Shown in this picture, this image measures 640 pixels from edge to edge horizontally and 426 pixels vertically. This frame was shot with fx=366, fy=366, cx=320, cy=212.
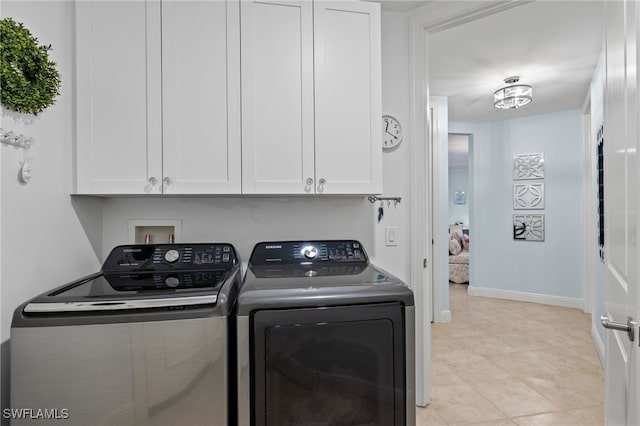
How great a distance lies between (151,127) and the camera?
1623 millimetres

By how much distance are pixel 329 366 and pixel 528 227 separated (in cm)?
443

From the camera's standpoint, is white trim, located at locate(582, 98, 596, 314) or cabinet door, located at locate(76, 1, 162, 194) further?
white trim, located at locate(582, 98, 596, 314)

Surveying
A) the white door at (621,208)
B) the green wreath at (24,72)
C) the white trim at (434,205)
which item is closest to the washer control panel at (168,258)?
the green wreath at (24,72)

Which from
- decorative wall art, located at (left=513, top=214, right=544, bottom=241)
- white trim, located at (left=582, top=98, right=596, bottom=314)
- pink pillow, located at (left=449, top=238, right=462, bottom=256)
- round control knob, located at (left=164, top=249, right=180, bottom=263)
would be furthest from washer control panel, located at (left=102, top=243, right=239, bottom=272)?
pink pillow, located at (left=449, top=238, right=462, bottom=256)

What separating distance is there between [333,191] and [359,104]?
444 mm

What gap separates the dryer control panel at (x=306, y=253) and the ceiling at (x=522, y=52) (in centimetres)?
140

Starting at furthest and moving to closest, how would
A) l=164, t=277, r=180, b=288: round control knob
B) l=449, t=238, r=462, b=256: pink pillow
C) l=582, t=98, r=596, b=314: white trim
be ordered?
l=449, t=238, r=462, b=256: pink pillow, l=582, t=98, r=596, b=314: white trim, l=164, t=277, r=180, b=288: round control knob

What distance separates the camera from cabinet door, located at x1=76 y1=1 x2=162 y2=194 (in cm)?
158

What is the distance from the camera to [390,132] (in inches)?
85.1

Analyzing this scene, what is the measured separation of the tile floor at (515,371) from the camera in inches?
85.8

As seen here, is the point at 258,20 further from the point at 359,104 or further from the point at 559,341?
the point at 559,341

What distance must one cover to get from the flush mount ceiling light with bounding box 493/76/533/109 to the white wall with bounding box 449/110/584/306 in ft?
4.46

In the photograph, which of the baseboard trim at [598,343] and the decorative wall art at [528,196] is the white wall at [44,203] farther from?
the decorative wall art at [528,196]

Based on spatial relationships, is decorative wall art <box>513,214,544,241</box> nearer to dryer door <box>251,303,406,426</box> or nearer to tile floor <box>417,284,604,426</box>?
tile floor <box>417,284,604,426</box>
